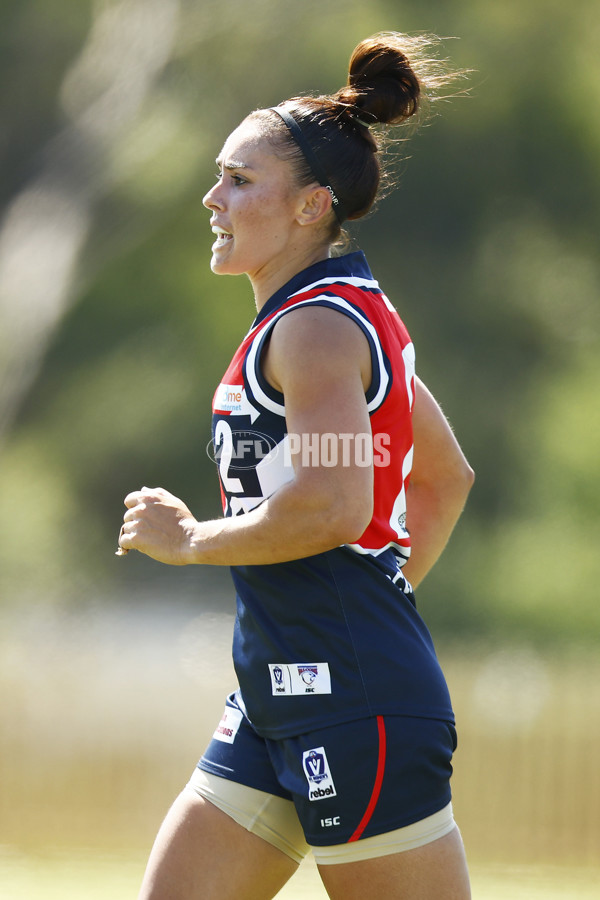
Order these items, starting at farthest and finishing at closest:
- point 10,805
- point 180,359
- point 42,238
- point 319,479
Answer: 1. point 180,359
2. point 42,238
3. point 10,805
4. point 319,479

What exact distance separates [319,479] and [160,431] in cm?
573

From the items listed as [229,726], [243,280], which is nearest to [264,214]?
[229,726]

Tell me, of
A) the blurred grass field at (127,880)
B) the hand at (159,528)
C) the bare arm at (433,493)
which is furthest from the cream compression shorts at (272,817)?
the blurred grass field at (127,880)

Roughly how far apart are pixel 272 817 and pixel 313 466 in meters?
0.57

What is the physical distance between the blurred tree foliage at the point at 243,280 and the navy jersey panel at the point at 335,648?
5.21 m

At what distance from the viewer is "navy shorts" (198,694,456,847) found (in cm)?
148

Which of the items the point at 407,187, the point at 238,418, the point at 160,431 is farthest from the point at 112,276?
the point at 238,418

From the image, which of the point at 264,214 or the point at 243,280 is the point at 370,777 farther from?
the point at 243,280

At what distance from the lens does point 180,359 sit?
7227 millimetres

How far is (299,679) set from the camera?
1531mm

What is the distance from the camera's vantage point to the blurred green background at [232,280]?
22.3ft

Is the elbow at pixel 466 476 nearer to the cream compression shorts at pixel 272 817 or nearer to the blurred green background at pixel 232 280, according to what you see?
the cream compression shorts at pixel 272 817

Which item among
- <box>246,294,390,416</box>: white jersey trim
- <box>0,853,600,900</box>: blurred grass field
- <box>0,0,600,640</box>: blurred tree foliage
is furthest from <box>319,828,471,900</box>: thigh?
<box>0,0,600,640</box>: blurred tree foliage

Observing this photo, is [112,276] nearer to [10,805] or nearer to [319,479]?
[10,805]
